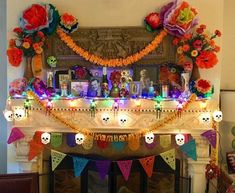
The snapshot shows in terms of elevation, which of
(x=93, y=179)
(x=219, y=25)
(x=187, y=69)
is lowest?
(x=93, y=179)

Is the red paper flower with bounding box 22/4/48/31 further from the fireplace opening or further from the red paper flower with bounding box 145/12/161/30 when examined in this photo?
the fireplace opening

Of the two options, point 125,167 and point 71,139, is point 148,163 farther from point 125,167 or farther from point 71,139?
point 71,139

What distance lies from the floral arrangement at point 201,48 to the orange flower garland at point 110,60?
0.67ft

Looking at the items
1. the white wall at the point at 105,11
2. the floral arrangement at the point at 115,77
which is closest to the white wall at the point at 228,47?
the white wall at the point at 105,11

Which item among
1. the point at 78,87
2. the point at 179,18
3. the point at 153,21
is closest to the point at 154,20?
the point at 153,21

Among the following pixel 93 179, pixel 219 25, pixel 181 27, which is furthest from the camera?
pixel 93 179

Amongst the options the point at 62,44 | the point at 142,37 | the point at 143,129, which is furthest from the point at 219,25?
the point at 62,44

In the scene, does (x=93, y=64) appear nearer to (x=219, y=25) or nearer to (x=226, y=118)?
(x=219, y=25)

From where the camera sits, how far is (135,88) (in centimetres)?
272

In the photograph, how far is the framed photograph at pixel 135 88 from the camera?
2717 mm

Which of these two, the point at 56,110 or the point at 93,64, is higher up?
the point at 93,64

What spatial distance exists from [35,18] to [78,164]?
4.29 ft

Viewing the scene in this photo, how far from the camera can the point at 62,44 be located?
282 centimetres

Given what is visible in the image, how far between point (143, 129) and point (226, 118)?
84cm
